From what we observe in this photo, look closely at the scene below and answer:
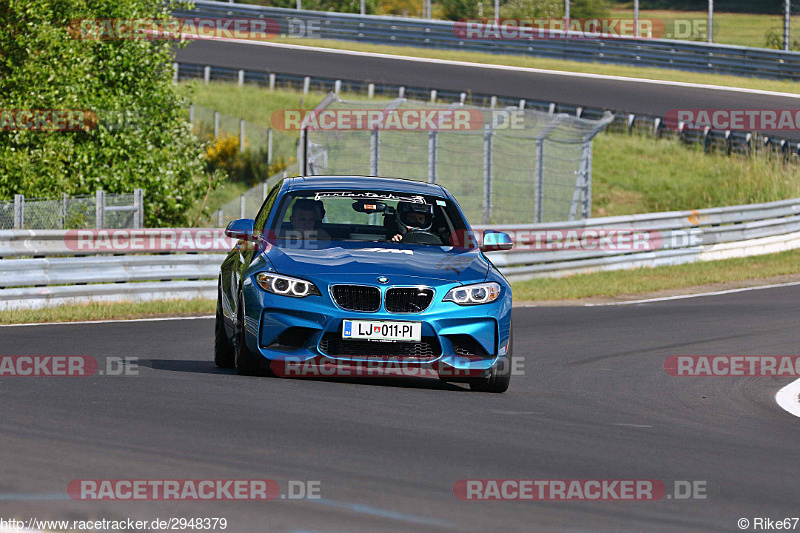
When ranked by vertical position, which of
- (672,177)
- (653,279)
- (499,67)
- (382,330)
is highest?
(499,67)

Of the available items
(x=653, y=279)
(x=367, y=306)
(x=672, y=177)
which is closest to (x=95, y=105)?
(x=653, y=279)

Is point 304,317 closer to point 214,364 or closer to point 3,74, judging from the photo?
point 214,364

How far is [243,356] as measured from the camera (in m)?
9.21

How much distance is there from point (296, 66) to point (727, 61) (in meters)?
13.6

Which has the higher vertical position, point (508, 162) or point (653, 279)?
point (508, 162)

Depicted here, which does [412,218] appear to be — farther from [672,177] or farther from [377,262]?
[672,177]

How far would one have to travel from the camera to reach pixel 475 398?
355 inches

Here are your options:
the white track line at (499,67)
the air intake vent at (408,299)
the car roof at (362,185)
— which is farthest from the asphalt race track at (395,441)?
the white track line at (499,67)

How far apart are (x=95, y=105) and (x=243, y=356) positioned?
1541 centimetres

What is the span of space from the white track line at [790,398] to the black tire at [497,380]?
6.57 feet

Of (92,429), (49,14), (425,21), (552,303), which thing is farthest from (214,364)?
(425,21)

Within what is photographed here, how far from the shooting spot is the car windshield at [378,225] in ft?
32.7

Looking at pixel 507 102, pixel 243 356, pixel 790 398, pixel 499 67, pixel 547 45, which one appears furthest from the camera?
pixel 547 45

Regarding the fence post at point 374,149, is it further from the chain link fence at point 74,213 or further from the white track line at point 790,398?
the white track line at point 790,398
